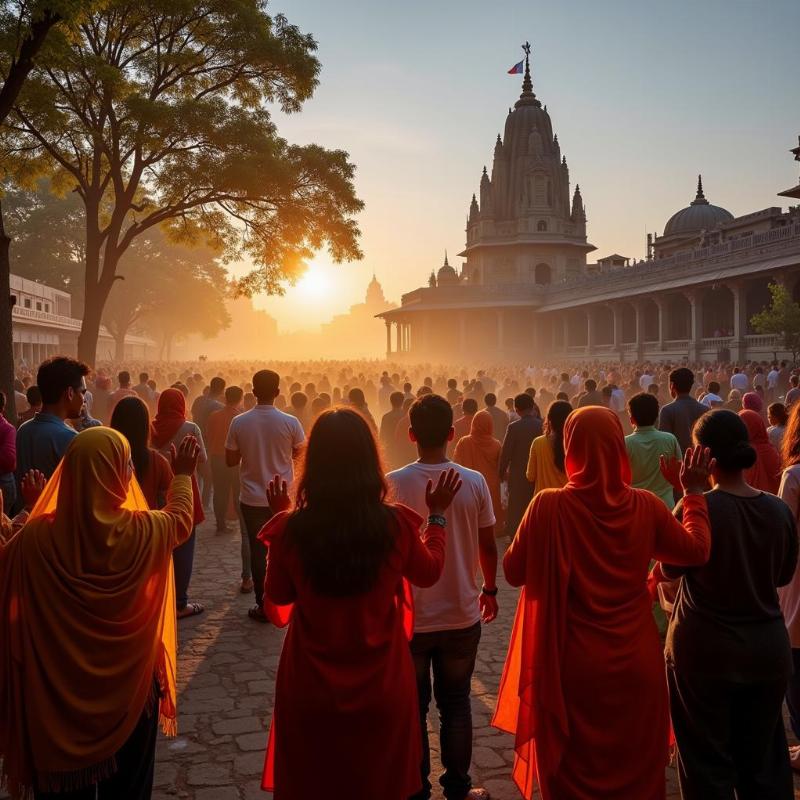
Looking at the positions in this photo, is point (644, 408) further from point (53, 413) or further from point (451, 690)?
point (53, 413)

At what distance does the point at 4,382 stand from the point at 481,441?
17.8ft

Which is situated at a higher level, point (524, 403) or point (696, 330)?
point (696, 330)

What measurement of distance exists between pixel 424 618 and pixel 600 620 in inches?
28.9

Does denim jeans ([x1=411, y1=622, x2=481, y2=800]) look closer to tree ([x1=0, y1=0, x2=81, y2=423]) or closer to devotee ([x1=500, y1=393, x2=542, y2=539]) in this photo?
devotee ([x1=500, y1=393, x2=542, y2=539])

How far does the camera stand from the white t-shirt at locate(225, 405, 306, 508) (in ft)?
18.0

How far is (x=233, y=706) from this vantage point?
4348 millimetres

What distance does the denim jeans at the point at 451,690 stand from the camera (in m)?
3.07

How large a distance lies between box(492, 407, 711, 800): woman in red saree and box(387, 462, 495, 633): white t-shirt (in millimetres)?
420

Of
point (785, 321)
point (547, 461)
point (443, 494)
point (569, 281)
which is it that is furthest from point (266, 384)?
point (569, 281)

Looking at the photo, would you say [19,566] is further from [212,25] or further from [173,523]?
[212,25]

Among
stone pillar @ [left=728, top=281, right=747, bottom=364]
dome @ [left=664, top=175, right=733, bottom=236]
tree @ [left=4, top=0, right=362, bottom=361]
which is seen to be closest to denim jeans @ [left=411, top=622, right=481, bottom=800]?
tree @ [left=4, top=0, right=362, bottom=361]

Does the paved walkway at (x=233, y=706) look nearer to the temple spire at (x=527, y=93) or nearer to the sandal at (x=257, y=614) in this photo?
the sandal at (x=257, y=614)

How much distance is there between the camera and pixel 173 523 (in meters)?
2.68

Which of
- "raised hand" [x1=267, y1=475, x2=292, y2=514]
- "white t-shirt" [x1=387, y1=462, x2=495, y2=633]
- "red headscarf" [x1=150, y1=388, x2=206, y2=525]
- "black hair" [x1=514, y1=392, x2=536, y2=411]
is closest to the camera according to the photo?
"raised hand" [x1=267, y1=475, x2=292, y2=514]
